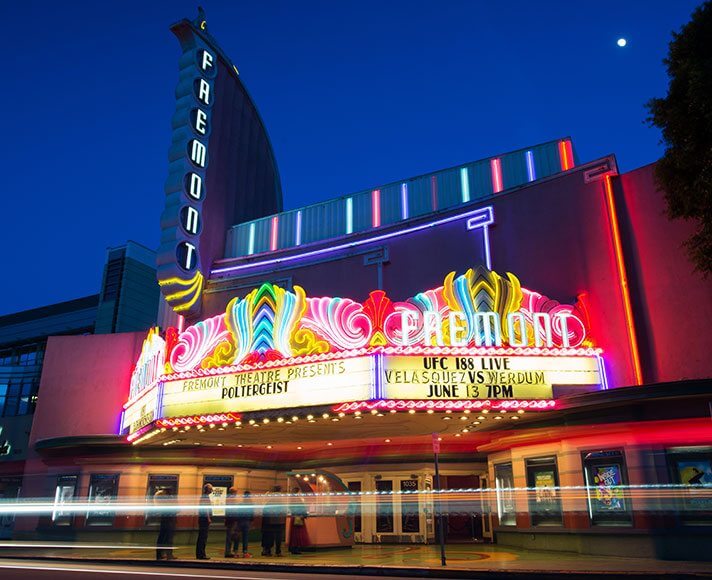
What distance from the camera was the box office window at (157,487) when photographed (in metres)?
19.3

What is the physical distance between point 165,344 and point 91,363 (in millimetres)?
8104

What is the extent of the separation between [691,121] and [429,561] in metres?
9.15

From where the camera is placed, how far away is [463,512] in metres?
17.9

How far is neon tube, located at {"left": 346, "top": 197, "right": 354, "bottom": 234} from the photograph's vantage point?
20.8m

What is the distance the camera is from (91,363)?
73.6ft

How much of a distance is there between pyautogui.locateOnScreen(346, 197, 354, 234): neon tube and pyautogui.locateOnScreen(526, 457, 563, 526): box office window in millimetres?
9187

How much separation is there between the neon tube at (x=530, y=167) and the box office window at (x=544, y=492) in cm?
788

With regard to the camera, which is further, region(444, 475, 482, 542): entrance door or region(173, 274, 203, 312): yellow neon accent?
region(173, 274, 203, 312): yellow neon accent

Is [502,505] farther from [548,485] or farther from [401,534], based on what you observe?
[401,534]

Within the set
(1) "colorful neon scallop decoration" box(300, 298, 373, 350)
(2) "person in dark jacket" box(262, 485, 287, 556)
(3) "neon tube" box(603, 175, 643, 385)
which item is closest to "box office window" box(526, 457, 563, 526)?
(3) "neon tube" box(603, 175, 643, 385)

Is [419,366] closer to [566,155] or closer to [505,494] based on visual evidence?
[505,494]

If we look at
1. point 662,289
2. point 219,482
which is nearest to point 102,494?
point 219,482

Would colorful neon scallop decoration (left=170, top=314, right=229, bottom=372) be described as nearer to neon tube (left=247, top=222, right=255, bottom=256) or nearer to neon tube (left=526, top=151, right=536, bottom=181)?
neon tube (left=247, top=222, right=255, bottom=256)

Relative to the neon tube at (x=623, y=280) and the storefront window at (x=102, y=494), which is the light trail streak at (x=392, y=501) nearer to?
the storefront window at (x=102, y=494)
